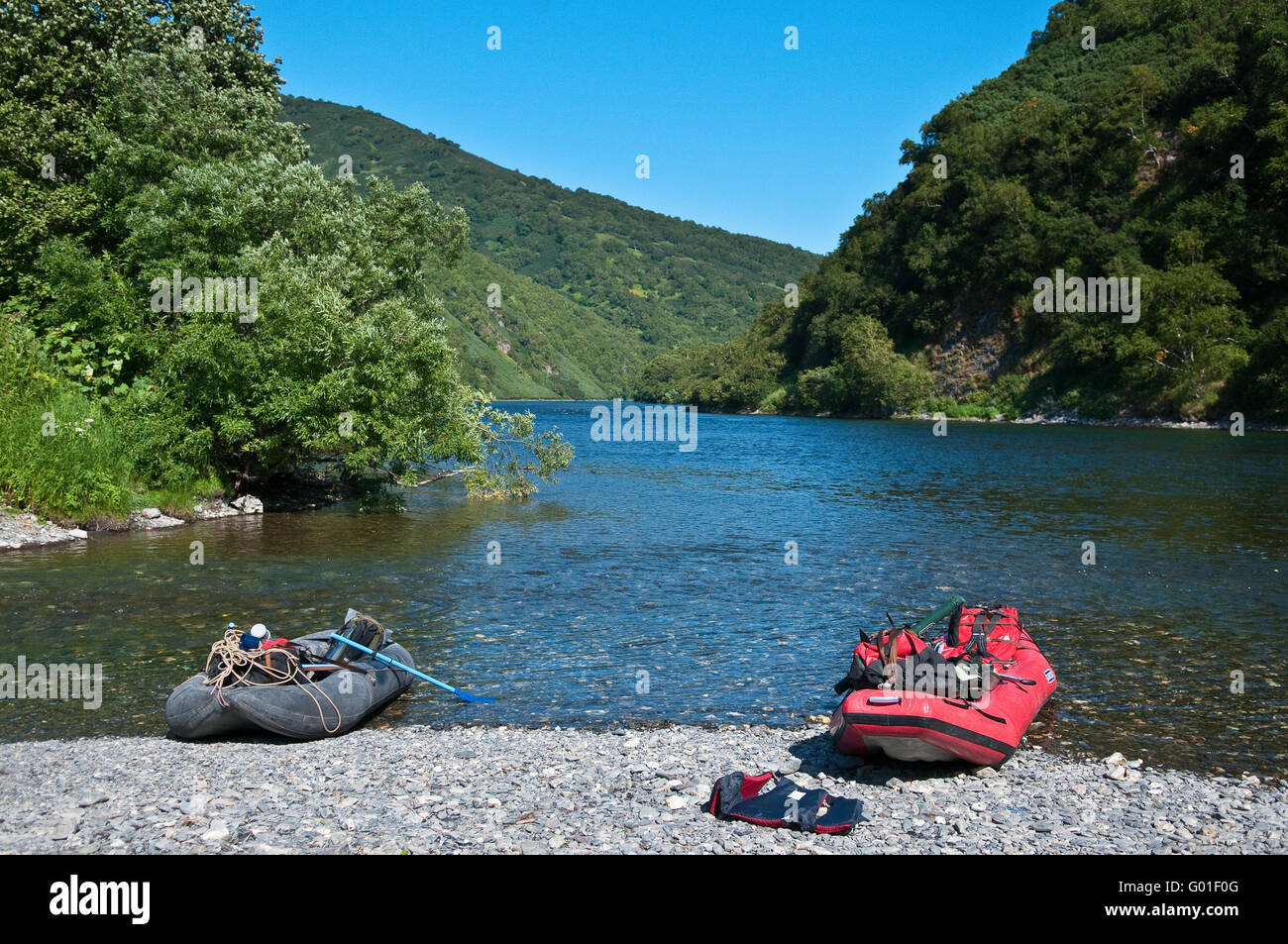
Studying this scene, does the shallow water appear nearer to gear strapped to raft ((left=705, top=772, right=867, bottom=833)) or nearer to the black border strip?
the black border strip

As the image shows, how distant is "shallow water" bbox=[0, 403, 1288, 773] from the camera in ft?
38.9

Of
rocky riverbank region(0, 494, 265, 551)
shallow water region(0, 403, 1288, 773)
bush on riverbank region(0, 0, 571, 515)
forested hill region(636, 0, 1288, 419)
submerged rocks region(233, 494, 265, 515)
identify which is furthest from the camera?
forested hill region(636, 0, 1288, 419)

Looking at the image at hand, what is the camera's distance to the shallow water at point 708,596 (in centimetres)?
1184

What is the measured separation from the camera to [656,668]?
13695 millimetres

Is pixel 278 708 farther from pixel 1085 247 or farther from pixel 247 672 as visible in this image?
pixel 1085 247

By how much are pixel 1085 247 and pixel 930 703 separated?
97.7 metres

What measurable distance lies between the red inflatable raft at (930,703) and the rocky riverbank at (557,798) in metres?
0.34

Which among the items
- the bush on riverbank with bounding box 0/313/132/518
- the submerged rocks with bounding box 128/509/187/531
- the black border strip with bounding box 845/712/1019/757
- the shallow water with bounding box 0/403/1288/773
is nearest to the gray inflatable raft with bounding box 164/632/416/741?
the shallow water with bounding box 0/403/1288/773

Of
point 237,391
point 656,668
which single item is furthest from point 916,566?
point 237,391

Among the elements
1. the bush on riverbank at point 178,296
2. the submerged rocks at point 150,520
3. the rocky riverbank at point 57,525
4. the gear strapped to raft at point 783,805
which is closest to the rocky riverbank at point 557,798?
the gear strapped to raft at point 783,805

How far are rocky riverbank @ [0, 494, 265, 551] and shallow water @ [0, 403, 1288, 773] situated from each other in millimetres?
783

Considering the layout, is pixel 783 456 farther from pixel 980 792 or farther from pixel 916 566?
pixel 980 792

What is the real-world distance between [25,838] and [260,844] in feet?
6.65
